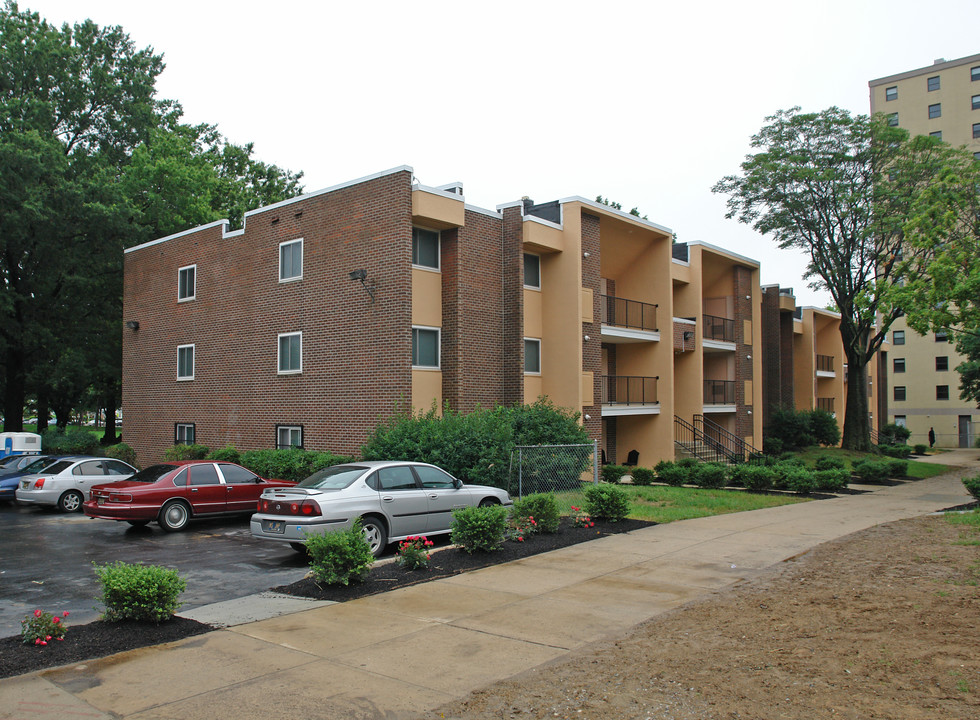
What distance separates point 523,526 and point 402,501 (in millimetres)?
2198

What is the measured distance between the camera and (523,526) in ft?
41.6

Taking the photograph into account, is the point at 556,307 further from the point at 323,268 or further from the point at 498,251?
the point at 323,268

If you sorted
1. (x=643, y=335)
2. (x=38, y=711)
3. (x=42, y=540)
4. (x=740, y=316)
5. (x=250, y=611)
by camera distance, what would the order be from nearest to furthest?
1. (x=38, y=711)
2. (x=250, y=611)
3. (x=42, y=540)
4. (x=643, y=335)
5. (x=740, y=316)

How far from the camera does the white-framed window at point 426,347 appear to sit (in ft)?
64.6

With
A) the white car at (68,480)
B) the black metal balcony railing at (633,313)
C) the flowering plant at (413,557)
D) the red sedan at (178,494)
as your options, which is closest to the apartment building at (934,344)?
the black metal balcony railing at (633,313)

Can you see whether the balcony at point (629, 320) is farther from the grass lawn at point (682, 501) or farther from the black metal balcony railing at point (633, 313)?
the grass lawn at point (682, 501)

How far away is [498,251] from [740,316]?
1524cm

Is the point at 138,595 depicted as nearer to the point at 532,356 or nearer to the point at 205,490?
the point at 205,490

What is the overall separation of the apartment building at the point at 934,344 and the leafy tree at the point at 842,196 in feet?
116

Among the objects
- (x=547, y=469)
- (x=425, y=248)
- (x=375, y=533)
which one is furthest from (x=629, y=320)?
(x=375, y=533)

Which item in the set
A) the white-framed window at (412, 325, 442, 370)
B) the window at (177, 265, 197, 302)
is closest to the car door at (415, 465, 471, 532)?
the white-framed window at (412, 325, 442, 370)

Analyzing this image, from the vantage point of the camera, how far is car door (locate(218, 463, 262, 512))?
1546 centimetres

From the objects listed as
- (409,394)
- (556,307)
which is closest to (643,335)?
(556,307)

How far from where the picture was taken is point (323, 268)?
2081 cm
